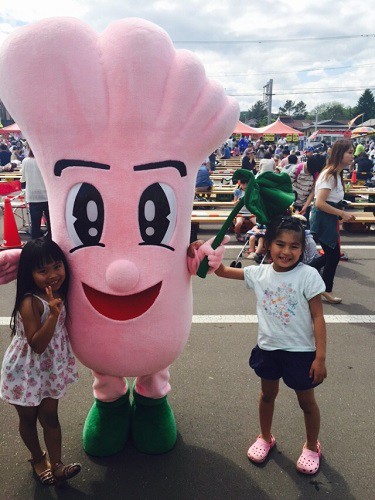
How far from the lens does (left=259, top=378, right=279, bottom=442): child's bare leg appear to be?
2.31 meters

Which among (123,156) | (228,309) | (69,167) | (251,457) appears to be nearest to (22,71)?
(69,167)

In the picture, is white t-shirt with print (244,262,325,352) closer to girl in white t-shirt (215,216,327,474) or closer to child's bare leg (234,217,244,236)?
girl in white t-shirt (215,216,327,474)

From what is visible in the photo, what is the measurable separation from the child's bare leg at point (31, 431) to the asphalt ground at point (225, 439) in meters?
0.10

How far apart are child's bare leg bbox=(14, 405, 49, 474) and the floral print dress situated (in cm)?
10

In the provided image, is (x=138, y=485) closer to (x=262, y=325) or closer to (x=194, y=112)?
(x=262, y=325)

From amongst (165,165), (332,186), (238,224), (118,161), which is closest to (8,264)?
(118,161)

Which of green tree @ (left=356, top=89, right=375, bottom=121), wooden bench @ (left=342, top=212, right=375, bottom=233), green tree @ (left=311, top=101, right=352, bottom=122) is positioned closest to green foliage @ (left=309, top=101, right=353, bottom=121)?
green tree @ (left=311, top=101, right=352, bottom=122)

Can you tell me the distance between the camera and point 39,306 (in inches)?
76.6

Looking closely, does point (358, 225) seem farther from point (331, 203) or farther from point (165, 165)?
point (165, 165)

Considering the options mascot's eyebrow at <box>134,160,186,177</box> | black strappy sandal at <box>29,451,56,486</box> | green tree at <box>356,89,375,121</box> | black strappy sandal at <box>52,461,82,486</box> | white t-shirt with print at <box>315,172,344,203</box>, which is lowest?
black strappy sandal at <box>29,451,56,486</box>

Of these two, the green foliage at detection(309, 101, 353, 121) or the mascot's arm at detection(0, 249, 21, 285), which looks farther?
the green foliage at detection(309, 101, 353, 121)

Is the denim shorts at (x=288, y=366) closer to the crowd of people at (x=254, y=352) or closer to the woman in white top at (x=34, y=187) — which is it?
the crowd of people at (x=254, y=352)

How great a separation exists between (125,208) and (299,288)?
0.92 m

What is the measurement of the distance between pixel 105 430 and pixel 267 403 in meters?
0.91
